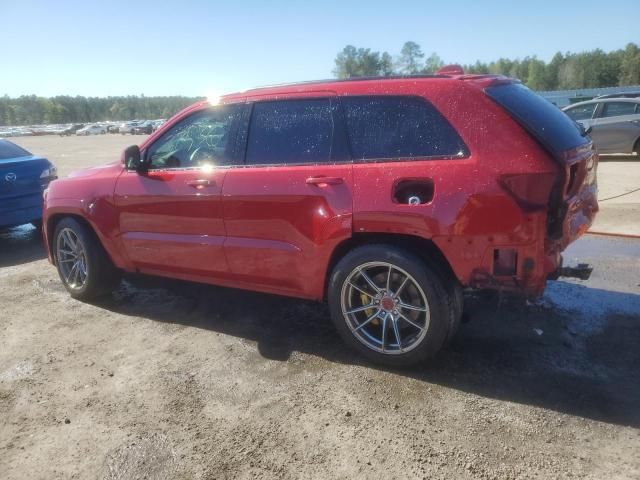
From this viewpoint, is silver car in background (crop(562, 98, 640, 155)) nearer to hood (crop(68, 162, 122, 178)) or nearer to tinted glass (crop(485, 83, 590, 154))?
tinted glass (crop(485, 83, 590, 154))

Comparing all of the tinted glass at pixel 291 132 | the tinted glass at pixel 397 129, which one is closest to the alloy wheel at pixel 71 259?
the tinted glass at pixel 291 132

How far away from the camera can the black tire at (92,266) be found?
187 inches

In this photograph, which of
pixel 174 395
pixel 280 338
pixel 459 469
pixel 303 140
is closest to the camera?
pixel 459 469

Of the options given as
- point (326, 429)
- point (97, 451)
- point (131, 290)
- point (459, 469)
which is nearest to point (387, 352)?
point (326, 429)

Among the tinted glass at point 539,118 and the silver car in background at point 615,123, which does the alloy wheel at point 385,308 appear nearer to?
the tinted glass at point 539,118

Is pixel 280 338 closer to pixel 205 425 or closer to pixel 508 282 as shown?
pixel 205 425

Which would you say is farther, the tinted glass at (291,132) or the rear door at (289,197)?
the tinted glass at (291,132)

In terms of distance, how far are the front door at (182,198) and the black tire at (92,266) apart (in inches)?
16.3

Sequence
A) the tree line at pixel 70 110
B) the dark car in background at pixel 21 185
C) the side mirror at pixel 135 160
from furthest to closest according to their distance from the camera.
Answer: the tree line at pixel 70 110
the dark car in background at pixel 21 185
the side mirror at pixel 135 160

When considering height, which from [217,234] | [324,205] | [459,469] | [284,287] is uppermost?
[324,205]

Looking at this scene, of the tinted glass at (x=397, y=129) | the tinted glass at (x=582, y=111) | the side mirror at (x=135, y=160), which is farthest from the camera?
the tinted glass at (x=582, y=111)

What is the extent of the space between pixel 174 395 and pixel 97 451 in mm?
587

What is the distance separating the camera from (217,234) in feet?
13.0

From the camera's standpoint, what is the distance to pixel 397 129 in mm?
3277
